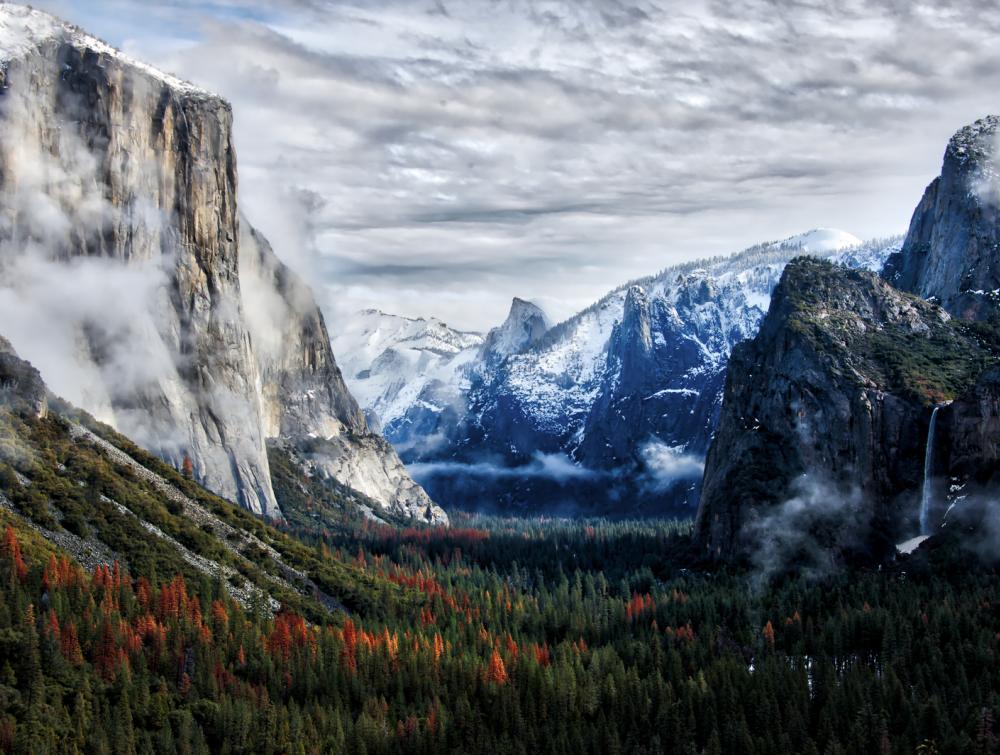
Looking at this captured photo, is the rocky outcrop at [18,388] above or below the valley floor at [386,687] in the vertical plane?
above

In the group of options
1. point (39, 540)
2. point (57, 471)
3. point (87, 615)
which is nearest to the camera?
point (87, 615)

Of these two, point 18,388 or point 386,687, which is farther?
point 18,388

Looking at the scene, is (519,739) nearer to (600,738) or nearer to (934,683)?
(600,738)

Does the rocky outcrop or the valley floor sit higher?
the rocky outcrop

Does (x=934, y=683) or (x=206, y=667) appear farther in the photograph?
(x=934, y=683)

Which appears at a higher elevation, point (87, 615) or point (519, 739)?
point (87, 615)

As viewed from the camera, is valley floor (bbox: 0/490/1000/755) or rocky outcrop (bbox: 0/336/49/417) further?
rocky outcrop (bbox: 0/336/49/417)

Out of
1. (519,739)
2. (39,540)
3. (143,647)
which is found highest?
(39,540)

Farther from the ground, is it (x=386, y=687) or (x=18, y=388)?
(x=18, y=388)

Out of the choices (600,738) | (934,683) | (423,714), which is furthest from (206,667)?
(934,683)

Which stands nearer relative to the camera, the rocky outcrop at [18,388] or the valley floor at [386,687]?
the valley floor at [386,687]

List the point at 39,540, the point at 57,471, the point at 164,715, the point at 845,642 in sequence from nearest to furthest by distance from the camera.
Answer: the point at 164,715, the point at 39,540, the point at 57,471, the point at 845,642
